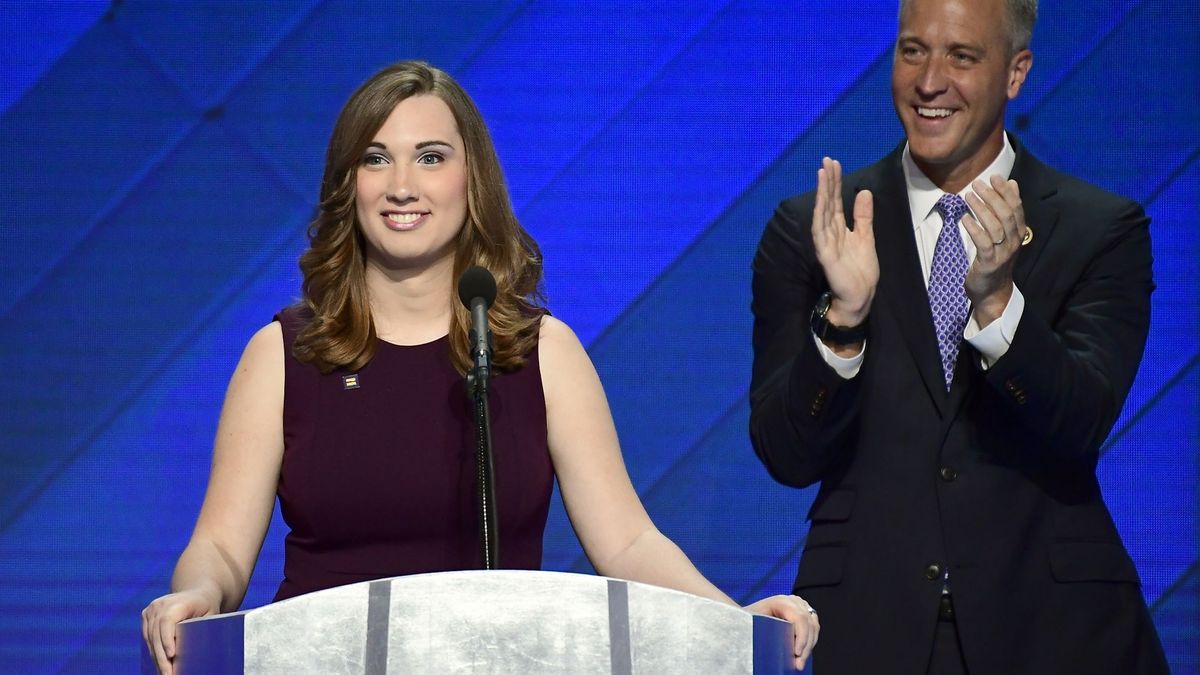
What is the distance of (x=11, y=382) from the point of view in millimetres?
4055

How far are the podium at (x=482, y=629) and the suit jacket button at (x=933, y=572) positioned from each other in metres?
1.09

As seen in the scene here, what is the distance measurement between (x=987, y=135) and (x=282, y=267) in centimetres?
200

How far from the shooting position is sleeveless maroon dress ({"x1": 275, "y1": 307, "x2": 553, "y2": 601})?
238 centimetres

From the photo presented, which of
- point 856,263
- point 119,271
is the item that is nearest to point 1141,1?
point 856,263

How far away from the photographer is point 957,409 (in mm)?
2582

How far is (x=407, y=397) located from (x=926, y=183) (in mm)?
955

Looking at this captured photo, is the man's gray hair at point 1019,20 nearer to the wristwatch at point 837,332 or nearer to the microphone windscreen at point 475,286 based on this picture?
the wristwatch at point 837,332

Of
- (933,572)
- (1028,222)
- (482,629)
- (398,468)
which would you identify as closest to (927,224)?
(1028,222)

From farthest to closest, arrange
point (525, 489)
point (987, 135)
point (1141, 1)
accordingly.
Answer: point (1141, 1) < point (987, 135) < point (525, 489)

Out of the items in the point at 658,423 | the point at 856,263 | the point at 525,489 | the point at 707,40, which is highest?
the point at 707,40

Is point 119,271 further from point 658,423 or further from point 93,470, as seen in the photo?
point 658,423

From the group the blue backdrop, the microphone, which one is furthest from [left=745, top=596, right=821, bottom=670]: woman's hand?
the blue backdrop

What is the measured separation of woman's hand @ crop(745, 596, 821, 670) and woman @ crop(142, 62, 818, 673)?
0.36 metres

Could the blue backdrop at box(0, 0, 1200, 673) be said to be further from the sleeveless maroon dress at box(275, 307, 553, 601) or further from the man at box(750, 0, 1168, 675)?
the sleeveless maroon dress at box(275, 307, 553, 601)
